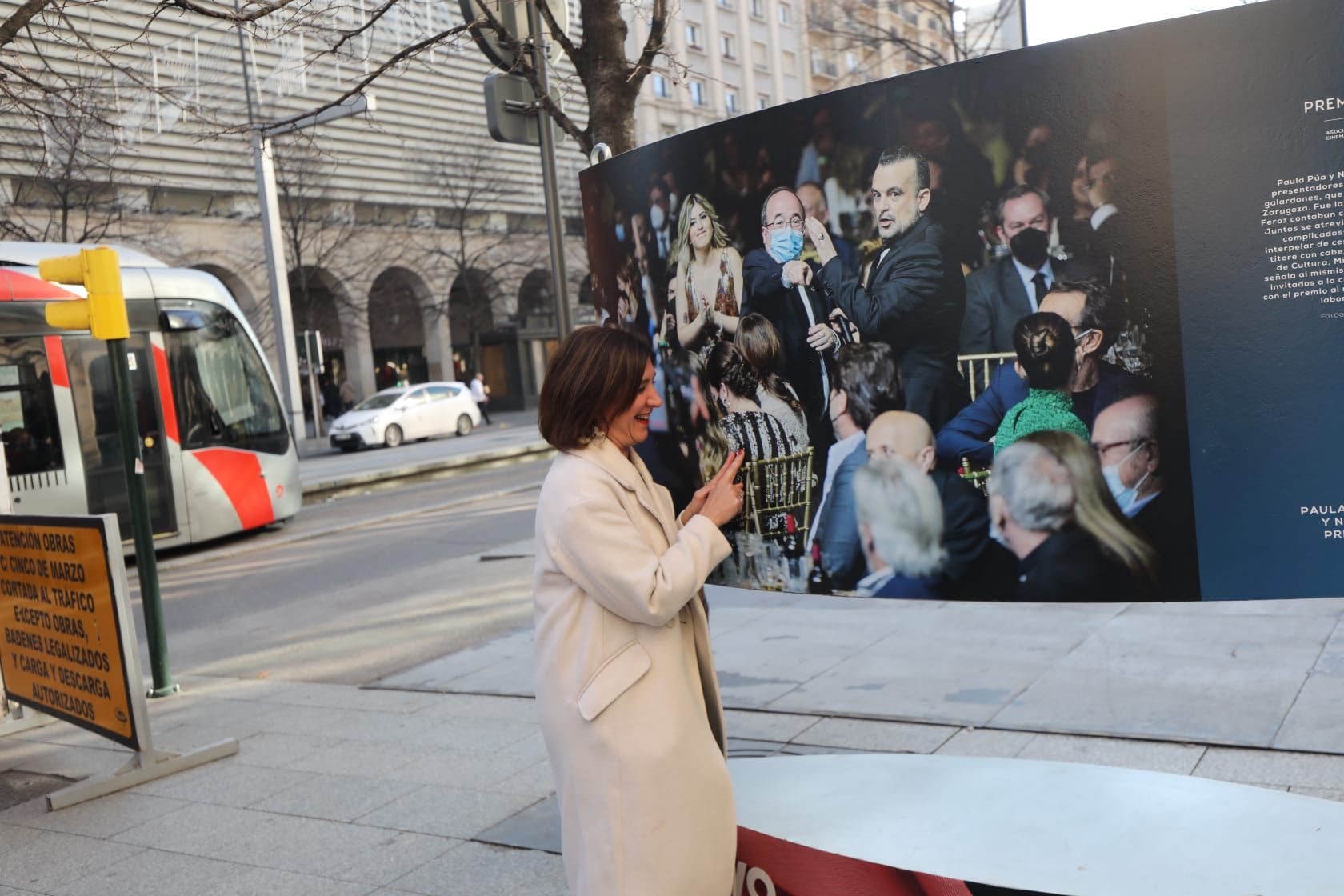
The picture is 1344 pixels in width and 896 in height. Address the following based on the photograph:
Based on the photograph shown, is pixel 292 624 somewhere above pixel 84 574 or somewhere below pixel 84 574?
below

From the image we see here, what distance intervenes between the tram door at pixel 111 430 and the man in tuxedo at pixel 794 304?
36.3 ft

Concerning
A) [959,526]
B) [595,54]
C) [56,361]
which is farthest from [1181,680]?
[56,361]

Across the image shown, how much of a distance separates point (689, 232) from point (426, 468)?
62.9 ft

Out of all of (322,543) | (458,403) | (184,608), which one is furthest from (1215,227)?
(458,403)

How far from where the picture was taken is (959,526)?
117 inches

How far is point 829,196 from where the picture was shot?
119 inches

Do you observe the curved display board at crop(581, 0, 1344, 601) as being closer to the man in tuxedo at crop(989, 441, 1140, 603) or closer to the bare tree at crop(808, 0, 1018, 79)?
the man in tuxedo at crop(989, 441, 1140, 603)

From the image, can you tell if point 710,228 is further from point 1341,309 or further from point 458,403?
point 458,403

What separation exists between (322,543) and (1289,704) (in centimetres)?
1101

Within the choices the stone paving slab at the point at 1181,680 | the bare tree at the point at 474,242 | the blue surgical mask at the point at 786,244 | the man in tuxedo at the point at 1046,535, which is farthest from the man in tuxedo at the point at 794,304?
the bare tree at the point at 474,242

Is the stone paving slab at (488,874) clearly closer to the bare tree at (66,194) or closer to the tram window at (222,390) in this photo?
the tram window at (222,390)

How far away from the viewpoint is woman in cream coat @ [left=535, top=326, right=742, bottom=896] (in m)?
2.57

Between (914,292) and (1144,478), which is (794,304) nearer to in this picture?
(914,292)

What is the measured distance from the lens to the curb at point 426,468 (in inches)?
789
